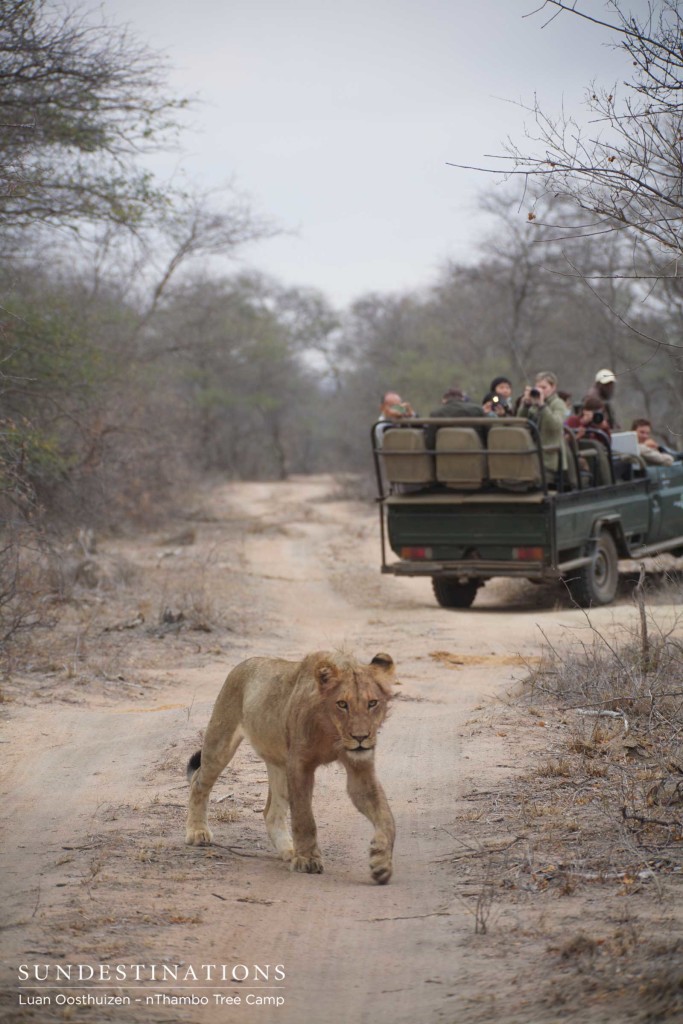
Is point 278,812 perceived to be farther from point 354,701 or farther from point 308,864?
point 354,701

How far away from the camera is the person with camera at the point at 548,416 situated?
1195 cm

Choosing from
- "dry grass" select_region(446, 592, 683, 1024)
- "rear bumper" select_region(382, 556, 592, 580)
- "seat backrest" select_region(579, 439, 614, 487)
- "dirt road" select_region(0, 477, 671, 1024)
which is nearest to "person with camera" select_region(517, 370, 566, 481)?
"seat backrest" select_region(579, 439, 614, 487)

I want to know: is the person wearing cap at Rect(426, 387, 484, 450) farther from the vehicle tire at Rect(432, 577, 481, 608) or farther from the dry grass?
the dry grass

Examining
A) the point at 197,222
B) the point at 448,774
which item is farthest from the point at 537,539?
the point at 197,222

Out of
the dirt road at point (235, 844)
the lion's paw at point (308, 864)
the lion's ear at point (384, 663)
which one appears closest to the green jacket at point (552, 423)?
the dirt road at point (235, 844)

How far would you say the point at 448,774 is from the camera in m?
6.50

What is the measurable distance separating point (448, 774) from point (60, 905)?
263cm

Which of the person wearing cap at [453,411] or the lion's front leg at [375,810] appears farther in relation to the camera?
the person wearing cap at [453,411]

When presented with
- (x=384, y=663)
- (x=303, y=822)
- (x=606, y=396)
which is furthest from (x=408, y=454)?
(x=303, y=822)

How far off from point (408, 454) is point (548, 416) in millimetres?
1496

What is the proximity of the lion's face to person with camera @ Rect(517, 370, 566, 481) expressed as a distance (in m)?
7.53

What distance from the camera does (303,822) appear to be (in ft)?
16.0

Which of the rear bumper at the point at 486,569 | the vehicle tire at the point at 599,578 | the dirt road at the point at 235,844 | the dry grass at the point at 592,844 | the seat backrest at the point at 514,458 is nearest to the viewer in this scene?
the dry grass at the point at 592,844

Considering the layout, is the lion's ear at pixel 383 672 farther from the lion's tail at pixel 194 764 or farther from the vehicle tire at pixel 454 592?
the vehicle tire at pixel 454 592
